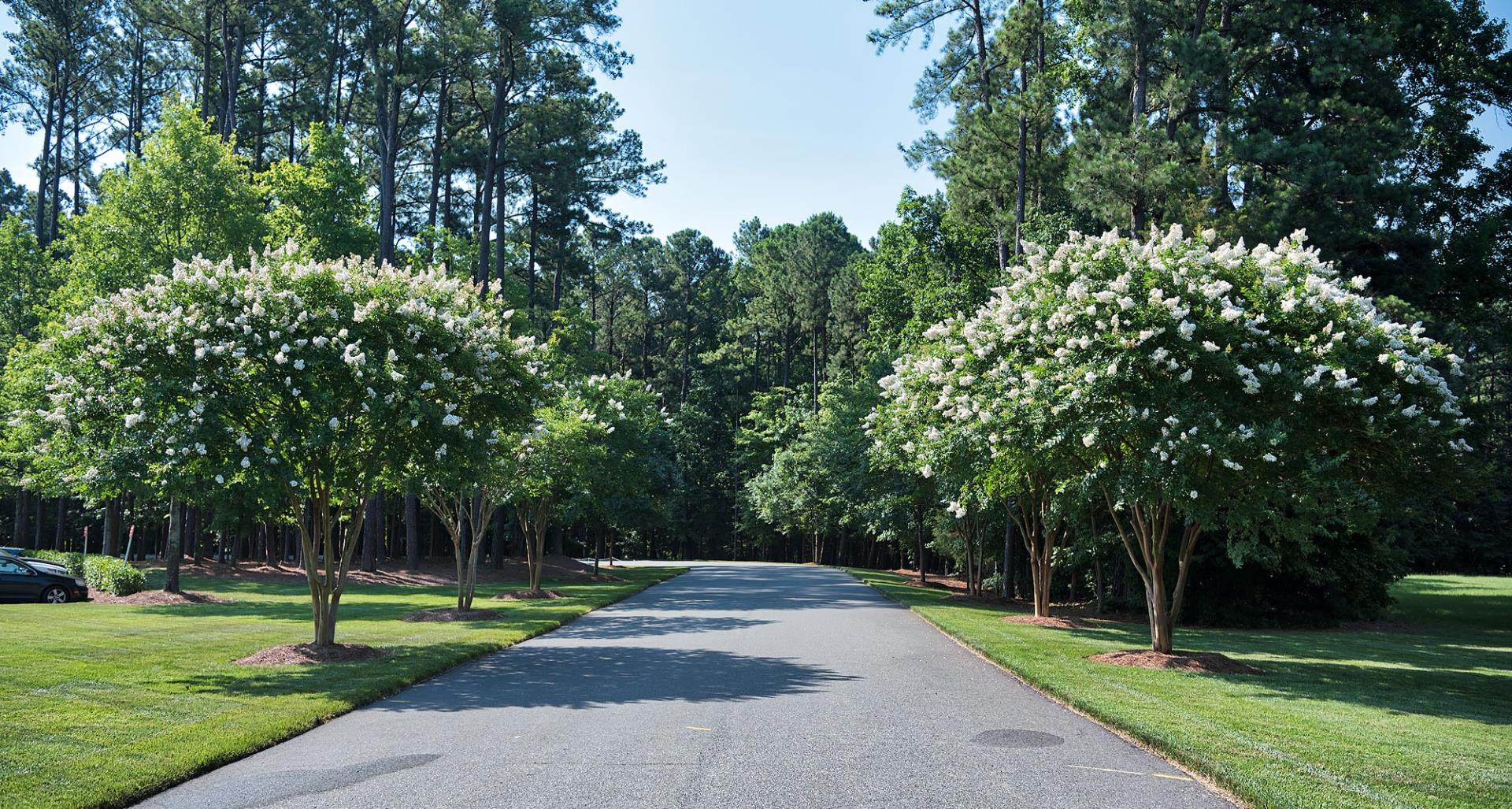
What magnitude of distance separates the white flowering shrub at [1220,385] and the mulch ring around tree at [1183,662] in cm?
209

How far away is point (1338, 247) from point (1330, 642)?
921cm

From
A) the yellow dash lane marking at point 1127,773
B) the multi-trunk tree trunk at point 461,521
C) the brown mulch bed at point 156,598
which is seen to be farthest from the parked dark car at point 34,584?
the yellow dash lane marking at point 1127,773

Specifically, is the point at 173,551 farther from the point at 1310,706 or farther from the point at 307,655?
the point at 1310,706

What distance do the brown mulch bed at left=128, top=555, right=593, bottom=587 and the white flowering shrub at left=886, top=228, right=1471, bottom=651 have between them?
25315mm

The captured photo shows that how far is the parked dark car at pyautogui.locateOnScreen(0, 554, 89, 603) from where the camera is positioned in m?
22.7

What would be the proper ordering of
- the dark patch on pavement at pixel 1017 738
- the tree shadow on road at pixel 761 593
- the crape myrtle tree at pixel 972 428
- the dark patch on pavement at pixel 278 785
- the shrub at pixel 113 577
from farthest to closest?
the shrub at pixel 113 577 < the tree shadow on road at pixel 761 593 < the crape myrtle tree at pixel 972 428 < the dark patch on pavement at pixel 1017 738 < the dark patch on pavement at pixel 278 785

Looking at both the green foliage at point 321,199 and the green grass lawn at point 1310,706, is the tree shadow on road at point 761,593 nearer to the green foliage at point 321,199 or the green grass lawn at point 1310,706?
the green grass lawn at point 1310,706

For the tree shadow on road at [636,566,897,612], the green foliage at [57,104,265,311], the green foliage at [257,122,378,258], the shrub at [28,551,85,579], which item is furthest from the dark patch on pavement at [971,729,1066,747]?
the green foliage at [257,122,378,258]

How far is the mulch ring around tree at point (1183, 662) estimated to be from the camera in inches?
532

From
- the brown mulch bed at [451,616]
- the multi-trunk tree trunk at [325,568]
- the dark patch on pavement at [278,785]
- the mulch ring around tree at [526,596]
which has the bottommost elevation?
the mulch ring around tree at [526,596]

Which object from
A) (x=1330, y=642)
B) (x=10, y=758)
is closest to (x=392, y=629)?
(x=10, y=758)

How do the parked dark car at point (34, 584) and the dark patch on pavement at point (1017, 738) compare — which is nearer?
the dark patch on pavement at point (1017, 738)

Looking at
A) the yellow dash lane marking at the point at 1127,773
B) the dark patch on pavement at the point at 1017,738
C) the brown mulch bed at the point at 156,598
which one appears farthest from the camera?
the brown mulch bed at the point at 156,598

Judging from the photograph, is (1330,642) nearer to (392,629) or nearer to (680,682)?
(680,682)
